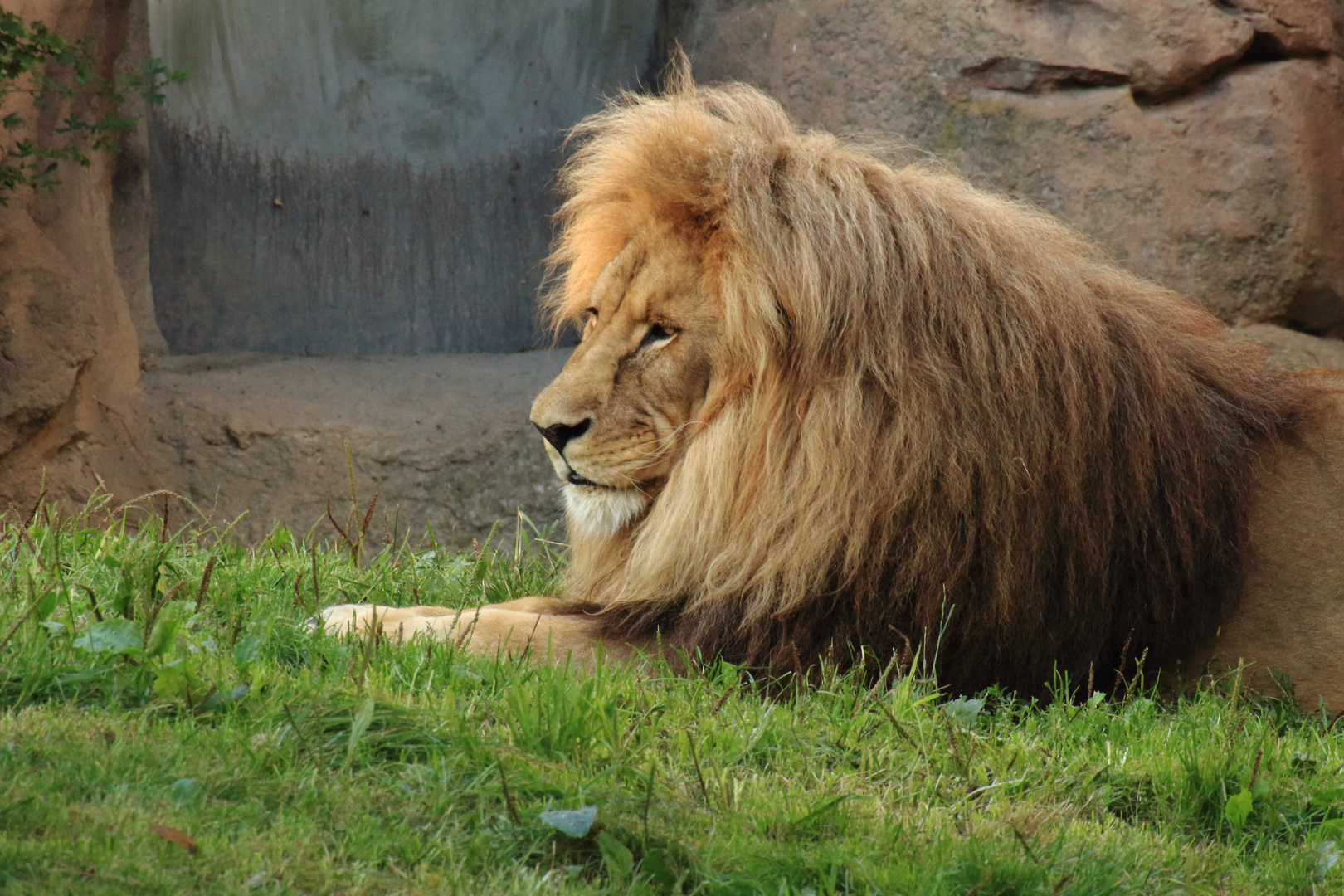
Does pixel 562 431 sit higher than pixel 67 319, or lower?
higher

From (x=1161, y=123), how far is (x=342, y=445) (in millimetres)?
4085

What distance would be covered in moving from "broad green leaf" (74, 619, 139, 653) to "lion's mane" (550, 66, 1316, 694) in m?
1.17

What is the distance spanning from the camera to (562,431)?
3.25 meters

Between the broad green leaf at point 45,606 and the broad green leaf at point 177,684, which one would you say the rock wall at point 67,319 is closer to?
the broad green leaf at point 45,606

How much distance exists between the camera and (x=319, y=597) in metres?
3.40

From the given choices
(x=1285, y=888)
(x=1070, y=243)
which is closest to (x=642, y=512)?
(x=1070, y=243)

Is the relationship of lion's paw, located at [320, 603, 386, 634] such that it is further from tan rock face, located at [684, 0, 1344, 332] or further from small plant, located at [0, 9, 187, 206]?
tan rock face, located at [684, 0, 1344, 332]

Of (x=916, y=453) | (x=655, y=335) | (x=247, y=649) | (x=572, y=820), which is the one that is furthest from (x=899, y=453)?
(x=247, y=649)

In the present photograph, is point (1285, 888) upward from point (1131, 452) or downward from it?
downward

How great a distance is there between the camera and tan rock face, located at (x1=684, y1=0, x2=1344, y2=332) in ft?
19.1

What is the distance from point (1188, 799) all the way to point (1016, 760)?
339 mm

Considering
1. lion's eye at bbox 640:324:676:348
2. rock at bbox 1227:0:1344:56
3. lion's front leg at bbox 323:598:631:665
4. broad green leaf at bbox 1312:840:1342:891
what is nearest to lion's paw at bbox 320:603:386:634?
lion's front leg at bbox 323:598:631:665

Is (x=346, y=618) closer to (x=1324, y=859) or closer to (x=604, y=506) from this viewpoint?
(x=604, y=506)

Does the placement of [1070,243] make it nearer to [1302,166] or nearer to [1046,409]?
[1046,409]
